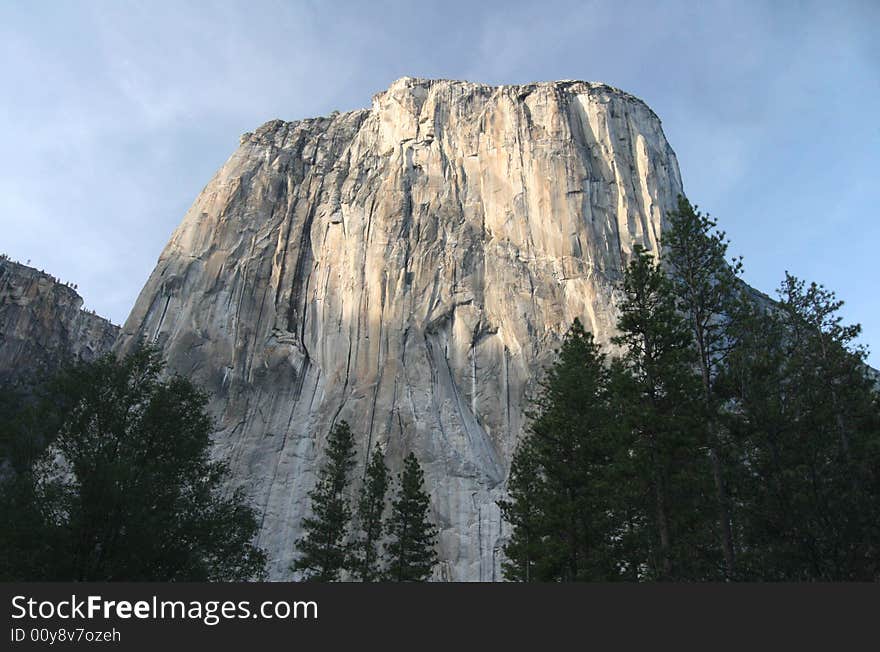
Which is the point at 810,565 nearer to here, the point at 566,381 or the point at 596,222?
the point at 566,381

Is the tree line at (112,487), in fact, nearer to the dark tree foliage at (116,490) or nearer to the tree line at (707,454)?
the dark tree foliage at (116,490)

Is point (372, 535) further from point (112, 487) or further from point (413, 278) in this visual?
point (413, 278)

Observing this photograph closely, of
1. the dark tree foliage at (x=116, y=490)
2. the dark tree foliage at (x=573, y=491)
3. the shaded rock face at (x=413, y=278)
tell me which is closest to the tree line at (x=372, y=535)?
the dark tree foliage at (x=573, y=491)

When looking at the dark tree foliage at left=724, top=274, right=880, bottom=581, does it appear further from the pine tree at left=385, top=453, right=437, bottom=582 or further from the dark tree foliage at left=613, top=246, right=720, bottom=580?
the pine tree at left=385, top=453, right=437, bottom=582

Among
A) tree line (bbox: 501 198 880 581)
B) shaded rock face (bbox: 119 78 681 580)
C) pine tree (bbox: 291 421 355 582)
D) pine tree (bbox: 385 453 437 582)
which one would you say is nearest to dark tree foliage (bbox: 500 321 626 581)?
tree line (bbox: 501 198 880 581)

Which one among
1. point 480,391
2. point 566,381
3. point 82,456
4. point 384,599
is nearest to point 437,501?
point 480,391
